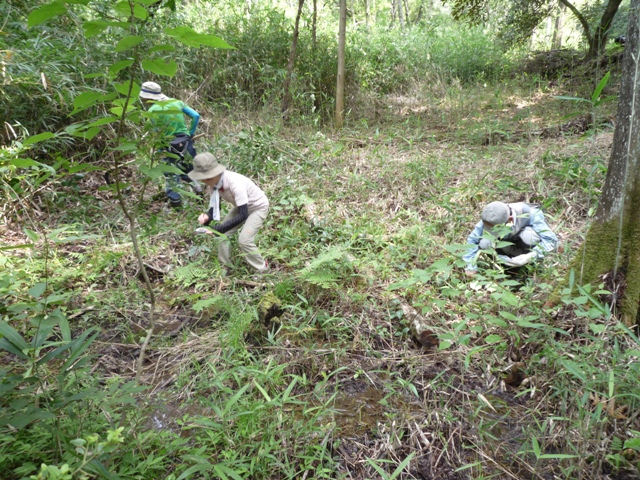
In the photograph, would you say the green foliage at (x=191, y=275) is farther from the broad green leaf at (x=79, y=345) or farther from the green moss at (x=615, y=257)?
the green moss at (x=615, y=257)

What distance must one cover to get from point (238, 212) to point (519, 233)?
2.44 m

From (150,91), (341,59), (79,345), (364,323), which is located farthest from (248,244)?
(341,59)

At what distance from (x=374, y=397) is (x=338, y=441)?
396 mm

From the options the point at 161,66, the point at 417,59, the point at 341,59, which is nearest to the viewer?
the point at 161,66

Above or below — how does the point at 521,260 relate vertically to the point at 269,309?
above

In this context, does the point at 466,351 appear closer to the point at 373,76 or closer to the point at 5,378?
the point at 5,378

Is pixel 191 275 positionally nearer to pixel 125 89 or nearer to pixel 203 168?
pixel 203 168

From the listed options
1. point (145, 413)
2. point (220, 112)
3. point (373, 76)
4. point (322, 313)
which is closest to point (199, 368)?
point (145, 413)

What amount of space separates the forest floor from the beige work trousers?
128mm

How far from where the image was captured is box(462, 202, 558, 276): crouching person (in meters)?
2.91

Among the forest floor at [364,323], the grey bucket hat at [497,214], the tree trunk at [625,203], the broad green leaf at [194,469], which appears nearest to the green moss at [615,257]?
the tree trunk at [625,203]

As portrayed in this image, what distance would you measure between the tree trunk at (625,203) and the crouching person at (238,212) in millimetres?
2466

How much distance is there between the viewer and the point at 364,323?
2.68m

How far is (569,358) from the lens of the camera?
77.9 inches
